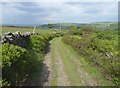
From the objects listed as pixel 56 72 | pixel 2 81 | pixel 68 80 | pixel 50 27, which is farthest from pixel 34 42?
pixel 50 27

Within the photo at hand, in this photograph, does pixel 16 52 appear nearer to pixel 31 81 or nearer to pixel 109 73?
pixel 31 81

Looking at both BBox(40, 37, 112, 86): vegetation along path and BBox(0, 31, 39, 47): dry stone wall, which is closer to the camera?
BBox(0, 31, 39, 47): dry stone wall

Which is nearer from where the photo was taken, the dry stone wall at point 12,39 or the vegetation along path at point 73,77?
the dry stone wall at point 12,39

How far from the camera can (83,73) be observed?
16562mm

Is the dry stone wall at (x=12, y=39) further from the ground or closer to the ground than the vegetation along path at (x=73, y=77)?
further from the ground

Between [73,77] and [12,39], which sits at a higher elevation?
[12,39]

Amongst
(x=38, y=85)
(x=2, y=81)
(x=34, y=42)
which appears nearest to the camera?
(x=2, y=81)

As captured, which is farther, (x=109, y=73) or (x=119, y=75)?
(x=109, y=73)

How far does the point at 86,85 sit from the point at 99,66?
4.04 meters

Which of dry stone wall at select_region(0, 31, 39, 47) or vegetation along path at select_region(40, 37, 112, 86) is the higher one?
dry stone wall at select_region(0, 31, 39, 47)

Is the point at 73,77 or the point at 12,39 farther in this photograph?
the point at 73,77

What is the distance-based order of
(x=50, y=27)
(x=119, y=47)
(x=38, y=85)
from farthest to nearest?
(x=50, y=27)
(x=119, y=47)
(x=38, y=85)

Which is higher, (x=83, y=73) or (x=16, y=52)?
(x=16, y=52)

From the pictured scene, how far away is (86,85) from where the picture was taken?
1331 cm
